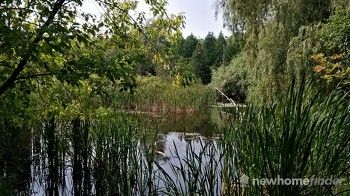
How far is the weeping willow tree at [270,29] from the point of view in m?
9.55

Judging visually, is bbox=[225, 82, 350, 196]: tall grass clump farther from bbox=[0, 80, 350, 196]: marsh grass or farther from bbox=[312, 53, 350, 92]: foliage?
bbox=[312, 53, 350, 92]: foliage

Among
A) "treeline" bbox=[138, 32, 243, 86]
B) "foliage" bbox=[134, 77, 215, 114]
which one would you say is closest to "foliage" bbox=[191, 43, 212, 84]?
"treeline" bbox=[138, 32, 243, 86]

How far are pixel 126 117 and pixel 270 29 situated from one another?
598cm

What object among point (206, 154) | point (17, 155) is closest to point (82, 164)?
point (17, 155)

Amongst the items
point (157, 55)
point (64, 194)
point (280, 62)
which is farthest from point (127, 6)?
point (280, 62)

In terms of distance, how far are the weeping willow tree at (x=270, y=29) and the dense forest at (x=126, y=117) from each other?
2.68ft

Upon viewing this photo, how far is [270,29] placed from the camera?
401 inches

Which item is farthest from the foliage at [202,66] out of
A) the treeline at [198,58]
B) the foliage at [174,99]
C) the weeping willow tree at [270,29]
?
the weeping willow tree at [270,29]

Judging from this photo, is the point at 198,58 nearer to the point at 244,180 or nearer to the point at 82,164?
the point at 82,164

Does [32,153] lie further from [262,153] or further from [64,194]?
[262,153]

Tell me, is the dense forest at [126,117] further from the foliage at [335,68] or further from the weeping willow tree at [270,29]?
the weeping willow tree at [270,29]

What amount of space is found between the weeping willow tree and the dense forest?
0.82m

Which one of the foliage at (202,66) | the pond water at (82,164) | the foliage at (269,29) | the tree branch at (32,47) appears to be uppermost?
the foliage at (202,66)

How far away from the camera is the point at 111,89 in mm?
4520
